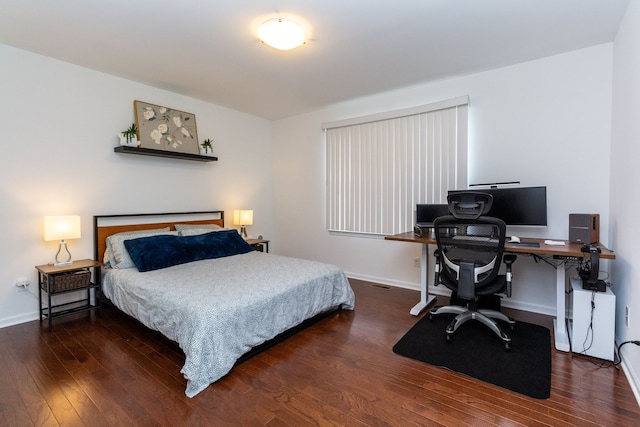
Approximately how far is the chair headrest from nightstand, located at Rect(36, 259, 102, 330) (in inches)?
137

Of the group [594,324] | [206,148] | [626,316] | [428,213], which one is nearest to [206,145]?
[206,148]

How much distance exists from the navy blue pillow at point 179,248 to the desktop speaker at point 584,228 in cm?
341

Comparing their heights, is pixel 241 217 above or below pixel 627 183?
below

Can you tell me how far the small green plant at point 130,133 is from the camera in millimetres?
3529

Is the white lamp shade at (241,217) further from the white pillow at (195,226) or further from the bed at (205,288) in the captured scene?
the bed at (205,288)

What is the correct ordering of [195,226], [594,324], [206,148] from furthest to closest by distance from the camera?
[206,148] < [195,226] < [594,324]

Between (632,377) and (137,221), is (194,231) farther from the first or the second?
(632,377)

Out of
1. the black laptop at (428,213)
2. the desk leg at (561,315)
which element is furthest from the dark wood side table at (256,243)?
Answer: the desk leg at (561,315)

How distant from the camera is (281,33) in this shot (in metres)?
2.45

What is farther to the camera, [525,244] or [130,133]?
[130,133]

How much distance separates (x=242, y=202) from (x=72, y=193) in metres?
2.22

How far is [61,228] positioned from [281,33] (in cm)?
274

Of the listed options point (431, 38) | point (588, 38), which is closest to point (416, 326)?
point (431, 38)

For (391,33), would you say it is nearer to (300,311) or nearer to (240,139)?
(300,311)
